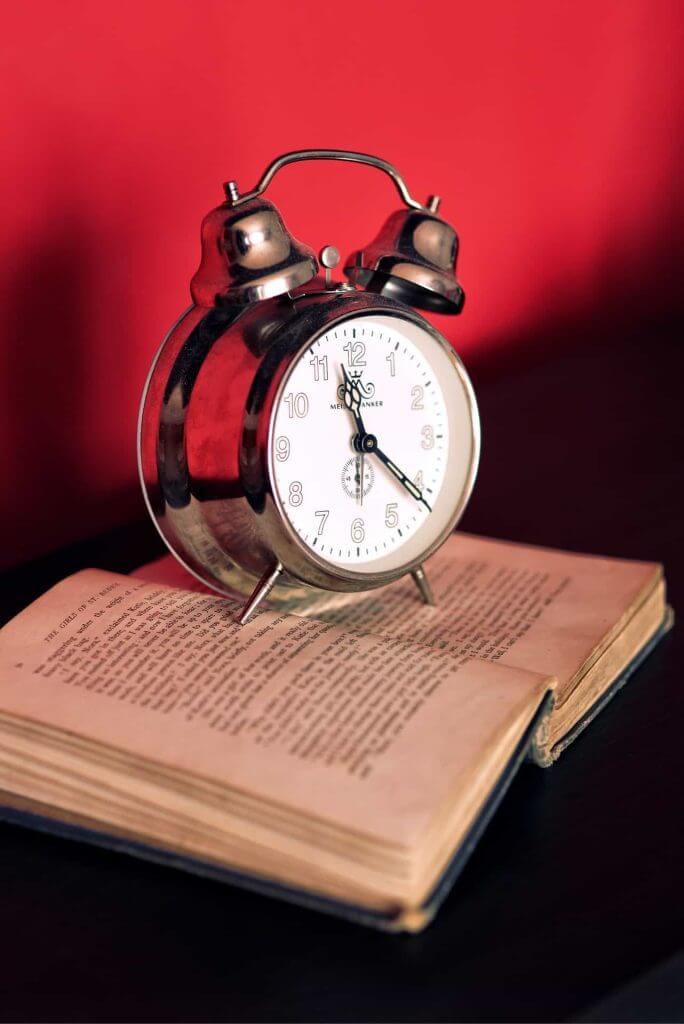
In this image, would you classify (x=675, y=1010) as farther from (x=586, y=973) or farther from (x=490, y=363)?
(x=490, y=363)

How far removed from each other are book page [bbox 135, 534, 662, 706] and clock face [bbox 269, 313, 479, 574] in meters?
0.06

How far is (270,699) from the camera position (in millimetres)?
755

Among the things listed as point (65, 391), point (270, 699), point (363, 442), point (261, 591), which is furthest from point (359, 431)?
point (65, 391)

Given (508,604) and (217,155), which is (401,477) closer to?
(508,604)

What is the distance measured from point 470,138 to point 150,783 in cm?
108

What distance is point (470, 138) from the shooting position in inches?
60.7

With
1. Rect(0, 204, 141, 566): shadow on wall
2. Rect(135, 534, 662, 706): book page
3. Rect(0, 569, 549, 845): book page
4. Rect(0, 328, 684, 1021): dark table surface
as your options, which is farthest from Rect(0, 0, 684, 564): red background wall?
Rect(0, 328, 684, 1021): dark table surface

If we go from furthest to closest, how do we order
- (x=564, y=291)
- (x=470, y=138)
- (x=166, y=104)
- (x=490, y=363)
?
(x=564, y=291), (x=490, y=363), (x=470, y=138), (x=166, y=104)

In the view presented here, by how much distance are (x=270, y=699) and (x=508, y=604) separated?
30 cm

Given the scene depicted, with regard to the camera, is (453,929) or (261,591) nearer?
(453,929)

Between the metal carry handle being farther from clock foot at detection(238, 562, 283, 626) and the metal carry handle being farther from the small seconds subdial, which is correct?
clock foot at detection(238, 562, 283, 626)

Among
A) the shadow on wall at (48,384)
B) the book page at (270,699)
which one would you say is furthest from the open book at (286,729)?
the shadow on wall at (48,384)

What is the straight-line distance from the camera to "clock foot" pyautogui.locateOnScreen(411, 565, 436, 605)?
0.99 m

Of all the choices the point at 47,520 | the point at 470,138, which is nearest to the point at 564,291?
the point at 470,138
